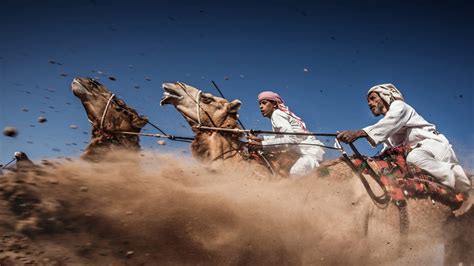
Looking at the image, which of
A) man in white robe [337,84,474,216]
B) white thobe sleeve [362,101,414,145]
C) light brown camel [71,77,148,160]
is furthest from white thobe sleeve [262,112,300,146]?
light brown camel [71,77,148,160]

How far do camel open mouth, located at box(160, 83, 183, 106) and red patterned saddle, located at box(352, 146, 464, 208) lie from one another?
8.61 ft

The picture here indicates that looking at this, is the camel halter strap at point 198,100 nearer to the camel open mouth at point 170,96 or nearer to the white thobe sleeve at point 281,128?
the camel open mouth at point 170,96

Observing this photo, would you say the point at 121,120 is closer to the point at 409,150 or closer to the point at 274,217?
the point at 274,217

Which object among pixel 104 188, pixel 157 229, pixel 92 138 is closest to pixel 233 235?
pixel 157 229

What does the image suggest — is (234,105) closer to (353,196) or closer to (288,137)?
(288,137)

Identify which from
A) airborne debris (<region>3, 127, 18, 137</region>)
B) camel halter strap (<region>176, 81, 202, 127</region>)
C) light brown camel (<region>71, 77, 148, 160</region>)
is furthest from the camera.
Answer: light brown camel (<region>71, 77, 148, 160</region>)

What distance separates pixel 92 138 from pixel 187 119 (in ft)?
4.84

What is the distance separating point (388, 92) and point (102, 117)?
4.29m

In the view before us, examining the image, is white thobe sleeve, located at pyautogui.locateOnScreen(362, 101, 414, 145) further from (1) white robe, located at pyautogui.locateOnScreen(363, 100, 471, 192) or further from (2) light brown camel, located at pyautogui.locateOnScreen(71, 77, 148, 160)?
(2) light brown camel, located at pyautogui.locateOnScreen(71, 77, 148, 160)

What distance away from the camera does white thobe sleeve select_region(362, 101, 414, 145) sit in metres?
5.20

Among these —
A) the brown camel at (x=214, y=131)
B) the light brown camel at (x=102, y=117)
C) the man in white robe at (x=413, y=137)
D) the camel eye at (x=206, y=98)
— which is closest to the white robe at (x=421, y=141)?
the man in white robe at (x=413, y=137)

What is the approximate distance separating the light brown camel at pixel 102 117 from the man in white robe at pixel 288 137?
201 cm

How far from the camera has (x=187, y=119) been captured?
5449 millimetres

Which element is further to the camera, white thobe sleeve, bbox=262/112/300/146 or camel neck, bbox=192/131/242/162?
white thobe sleeve, bbox=262/112/300/146
